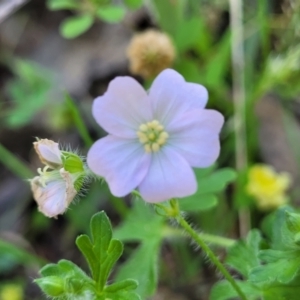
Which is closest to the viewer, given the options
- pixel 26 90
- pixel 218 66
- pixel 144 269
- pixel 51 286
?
pixel 51 286

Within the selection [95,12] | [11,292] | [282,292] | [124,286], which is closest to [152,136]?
[124,286]

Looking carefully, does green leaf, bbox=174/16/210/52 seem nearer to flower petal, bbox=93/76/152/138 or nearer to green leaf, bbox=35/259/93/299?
flower petal, bbox=93/76/152/138

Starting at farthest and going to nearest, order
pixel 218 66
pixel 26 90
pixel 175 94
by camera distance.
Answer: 1. pixel 26 90
2. pixel 218 66
3. pixel 175 94

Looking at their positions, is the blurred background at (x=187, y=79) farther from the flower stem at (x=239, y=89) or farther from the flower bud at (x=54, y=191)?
the flower bud at (x=54, y=191)

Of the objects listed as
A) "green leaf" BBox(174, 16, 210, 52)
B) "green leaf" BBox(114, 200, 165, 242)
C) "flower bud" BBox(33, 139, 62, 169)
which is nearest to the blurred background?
"green leaf" BBox(174, 16, 210, 52)

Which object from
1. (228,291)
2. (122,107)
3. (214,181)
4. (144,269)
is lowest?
(144,269)

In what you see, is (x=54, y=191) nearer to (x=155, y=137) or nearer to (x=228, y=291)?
(x=155, y=137)
